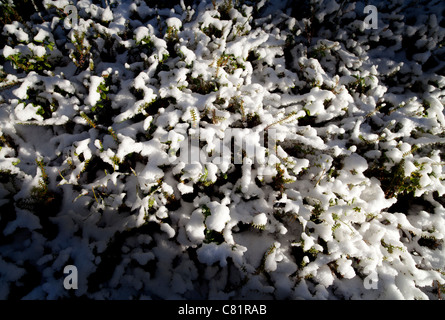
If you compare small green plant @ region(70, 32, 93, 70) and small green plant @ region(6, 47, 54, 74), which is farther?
small green plant @ region(70, 32, 93, 70)

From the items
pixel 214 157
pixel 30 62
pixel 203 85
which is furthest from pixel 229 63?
pixel 30 62

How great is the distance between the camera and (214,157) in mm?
2266

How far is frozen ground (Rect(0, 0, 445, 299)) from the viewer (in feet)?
→ 6.44

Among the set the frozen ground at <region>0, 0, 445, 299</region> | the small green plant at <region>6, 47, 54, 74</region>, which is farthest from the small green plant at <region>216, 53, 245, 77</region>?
the small green plant at <region>6, 47, 54, 74</region>

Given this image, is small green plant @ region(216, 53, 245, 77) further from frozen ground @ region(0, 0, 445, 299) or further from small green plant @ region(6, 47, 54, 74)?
small green plant @ region(6, 47, 54, 74)

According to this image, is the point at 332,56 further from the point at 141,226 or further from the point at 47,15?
the point at 47,15

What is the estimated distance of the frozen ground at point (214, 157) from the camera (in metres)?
1.96

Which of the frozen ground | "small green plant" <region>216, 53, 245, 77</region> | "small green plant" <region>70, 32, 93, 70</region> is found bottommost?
the frozen ground

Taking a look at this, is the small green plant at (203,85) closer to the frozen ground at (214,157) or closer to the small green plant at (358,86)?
the frozen ground at (214,157)

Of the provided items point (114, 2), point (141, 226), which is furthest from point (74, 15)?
point (141, 226)

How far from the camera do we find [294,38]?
3.21m

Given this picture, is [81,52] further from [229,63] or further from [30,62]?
[229,63]

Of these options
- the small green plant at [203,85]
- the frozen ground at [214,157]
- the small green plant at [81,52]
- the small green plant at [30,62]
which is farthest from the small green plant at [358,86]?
the small green plant at [30,62]
